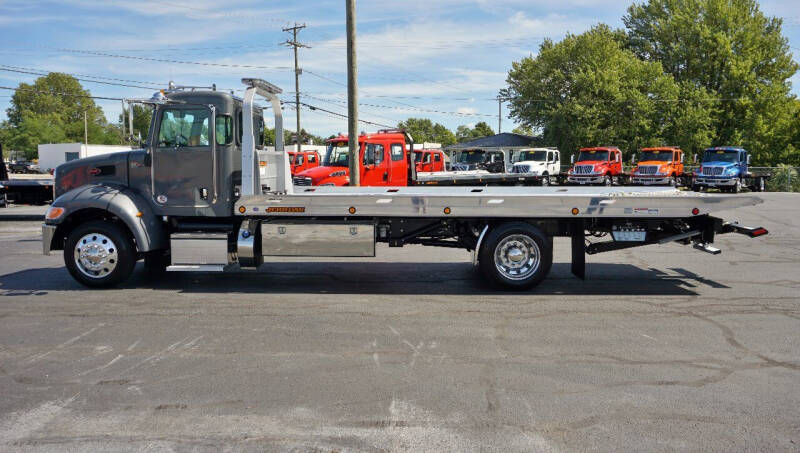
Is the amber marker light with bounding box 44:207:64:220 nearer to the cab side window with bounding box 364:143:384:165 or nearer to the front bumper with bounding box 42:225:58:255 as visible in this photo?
the front bumper with bounding box 42:225:58:255

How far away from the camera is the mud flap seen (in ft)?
28.4

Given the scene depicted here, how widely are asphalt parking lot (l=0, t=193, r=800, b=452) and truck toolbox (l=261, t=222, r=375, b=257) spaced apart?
1.88 ft

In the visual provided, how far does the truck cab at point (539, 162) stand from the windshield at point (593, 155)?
4.93 feet

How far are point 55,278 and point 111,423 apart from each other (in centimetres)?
618

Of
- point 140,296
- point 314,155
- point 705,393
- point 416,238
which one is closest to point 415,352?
point 705,393

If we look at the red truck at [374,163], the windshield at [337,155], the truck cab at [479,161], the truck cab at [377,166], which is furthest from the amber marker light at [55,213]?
the truck cab at [479,161]

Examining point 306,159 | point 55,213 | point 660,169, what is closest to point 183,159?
point 55,213

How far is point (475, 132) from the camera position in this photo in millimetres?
146875

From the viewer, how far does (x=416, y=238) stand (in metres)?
9.04

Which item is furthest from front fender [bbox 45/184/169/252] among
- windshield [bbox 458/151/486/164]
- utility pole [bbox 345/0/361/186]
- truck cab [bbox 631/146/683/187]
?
truck cab [bbox 631/146/683/187]

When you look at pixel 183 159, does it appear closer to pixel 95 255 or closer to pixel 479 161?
pixel 95 255

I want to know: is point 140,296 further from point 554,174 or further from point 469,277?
point 554,174

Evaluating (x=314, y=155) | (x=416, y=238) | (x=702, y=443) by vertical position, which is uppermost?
(x=314, y=155)

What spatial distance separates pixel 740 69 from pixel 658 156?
22.5 meters
